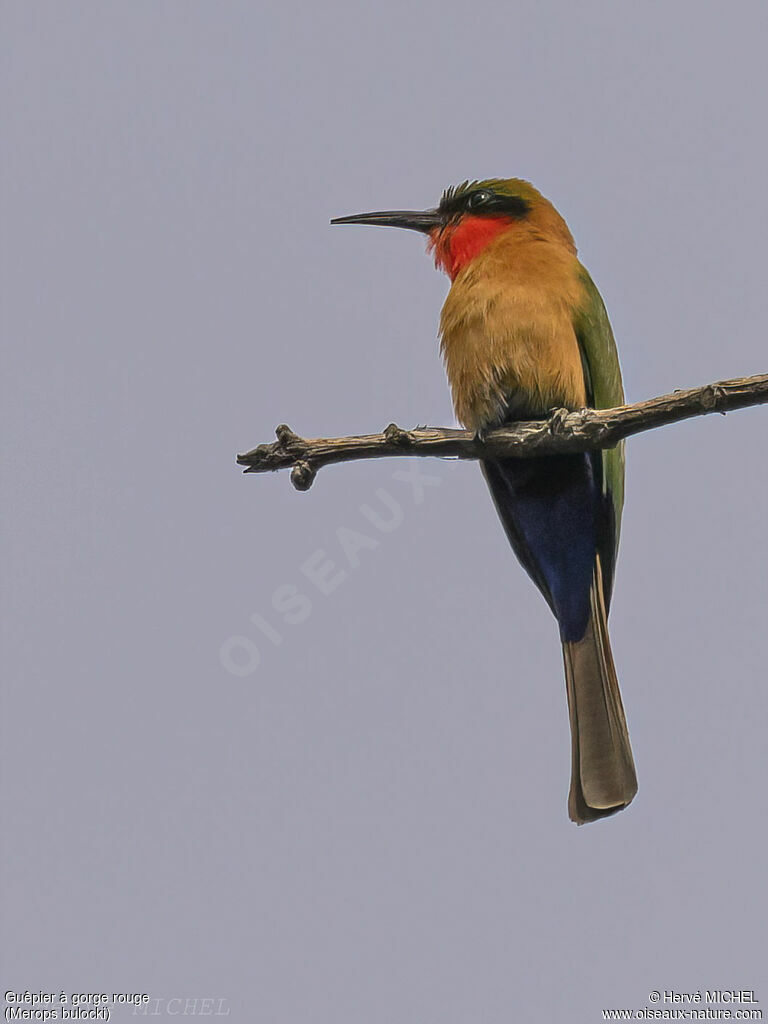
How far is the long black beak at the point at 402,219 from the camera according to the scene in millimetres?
4672

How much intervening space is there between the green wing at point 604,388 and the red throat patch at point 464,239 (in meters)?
0.40

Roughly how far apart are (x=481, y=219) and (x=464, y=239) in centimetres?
11

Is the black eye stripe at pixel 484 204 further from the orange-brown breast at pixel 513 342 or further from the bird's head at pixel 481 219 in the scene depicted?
the orange-brown breast at pixel 513 342

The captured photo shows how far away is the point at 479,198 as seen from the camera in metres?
4.55

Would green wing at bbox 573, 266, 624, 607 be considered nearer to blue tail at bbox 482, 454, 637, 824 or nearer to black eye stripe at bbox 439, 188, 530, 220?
blue tail at bbox 482, 454, 637, 824

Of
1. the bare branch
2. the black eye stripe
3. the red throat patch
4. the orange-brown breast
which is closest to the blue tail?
the orange-brown breast

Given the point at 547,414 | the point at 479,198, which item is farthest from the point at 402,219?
the point at 547,414

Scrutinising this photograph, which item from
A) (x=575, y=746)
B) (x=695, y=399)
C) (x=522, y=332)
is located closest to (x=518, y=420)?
(x=522, y=332)

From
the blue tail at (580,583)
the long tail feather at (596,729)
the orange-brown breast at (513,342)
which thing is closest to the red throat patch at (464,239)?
the orange-brown breast at (513,342)

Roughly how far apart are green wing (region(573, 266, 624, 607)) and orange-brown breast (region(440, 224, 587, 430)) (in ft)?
0.26

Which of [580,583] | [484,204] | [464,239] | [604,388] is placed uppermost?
[484,204]

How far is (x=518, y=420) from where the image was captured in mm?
3883

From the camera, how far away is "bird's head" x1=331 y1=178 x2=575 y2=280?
14.5ft

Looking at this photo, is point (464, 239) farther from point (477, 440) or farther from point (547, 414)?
point (477, 440)
